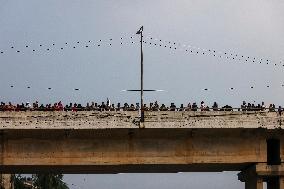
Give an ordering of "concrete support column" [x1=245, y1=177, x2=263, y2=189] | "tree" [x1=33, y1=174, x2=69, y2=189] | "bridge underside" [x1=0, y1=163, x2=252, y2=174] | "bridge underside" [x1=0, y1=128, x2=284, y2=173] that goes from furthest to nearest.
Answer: "tree" [x1=33, y1=174, x2=69, y2=189] → "bridge underside" [x1=0, y1=163, x2=252, y2=174] → "concrete support column" [x1=245, y1=177, x2=263, y2=189] → "bridge underside" [x1=0, y1=128, x2=284, y2=173]

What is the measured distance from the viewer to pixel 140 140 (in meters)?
34.6

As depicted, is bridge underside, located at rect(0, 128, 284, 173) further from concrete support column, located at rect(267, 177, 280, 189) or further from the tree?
the tree

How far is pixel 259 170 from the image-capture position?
3425 centimetres

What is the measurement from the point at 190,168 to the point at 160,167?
2306 mm

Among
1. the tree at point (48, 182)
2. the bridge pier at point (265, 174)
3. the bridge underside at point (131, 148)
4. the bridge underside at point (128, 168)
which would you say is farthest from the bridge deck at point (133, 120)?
the tree at point (48, 182)

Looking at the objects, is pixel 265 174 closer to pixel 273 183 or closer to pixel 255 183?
pixel 255 183

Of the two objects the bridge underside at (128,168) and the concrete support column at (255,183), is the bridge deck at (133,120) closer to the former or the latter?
the bridge underside at (128,168)

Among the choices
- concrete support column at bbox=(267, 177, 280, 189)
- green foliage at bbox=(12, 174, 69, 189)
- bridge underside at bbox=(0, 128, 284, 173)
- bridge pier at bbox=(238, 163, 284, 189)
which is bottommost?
green foliage at bbox=(12, 174, 69, 189)

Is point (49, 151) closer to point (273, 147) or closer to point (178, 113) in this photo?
point (178, 113)

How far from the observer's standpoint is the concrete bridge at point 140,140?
33375 millimetres

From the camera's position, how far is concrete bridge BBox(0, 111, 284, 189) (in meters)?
33.4

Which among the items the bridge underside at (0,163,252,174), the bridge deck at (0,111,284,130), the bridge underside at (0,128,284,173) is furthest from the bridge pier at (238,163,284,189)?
the bridge deck at (0,111,284,130)

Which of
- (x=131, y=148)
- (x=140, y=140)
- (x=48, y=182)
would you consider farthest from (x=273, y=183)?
(x=48, y=182)

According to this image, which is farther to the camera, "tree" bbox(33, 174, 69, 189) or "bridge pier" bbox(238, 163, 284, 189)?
"tree" bbox(33, 174, 69, 189)
